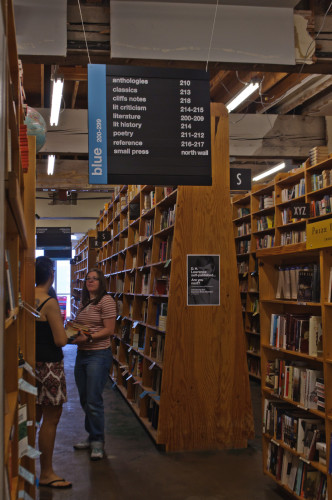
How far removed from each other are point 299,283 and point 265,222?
5354mm

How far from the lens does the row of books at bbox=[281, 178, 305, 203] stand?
7645 millimetres

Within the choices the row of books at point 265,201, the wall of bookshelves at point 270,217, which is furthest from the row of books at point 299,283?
the row of books at point 265,201

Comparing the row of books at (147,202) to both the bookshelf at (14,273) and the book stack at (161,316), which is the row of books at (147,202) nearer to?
the book stack at (161,316)

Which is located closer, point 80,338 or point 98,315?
point 80,338

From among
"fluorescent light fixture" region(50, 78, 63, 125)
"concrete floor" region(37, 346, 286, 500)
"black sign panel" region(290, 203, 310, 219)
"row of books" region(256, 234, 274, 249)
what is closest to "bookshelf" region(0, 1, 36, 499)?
"concrete floor" region(37, 346, 286, 500)

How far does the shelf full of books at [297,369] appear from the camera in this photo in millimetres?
3299

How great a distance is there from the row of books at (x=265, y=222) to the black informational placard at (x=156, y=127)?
4.80m

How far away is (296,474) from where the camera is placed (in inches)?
142

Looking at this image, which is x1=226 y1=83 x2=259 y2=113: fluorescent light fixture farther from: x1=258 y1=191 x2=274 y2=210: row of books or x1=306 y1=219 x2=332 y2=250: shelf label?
x1=306 y1=219 x2=332 y2=250: shelf label

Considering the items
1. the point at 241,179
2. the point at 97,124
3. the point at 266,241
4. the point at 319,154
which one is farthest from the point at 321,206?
the point at 97,124

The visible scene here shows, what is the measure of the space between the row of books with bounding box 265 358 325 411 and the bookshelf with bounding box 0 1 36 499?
1752 mm

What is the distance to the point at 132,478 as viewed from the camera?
14.0ft

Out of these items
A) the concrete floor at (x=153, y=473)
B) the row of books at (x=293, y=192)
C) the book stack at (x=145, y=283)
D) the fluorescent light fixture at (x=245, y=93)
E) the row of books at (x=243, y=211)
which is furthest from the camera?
the row of books at (x=243, y=211)

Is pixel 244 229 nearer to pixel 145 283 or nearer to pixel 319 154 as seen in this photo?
pixel 319 154
